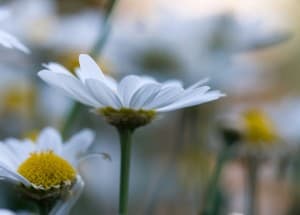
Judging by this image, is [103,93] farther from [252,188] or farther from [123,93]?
[252,188]

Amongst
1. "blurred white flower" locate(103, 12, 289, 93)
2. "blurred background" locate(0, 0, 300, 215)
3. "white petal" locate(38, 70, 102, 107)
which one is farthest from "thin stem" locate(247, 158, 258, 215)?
"white petal" locate(38, 70, 102, 107)

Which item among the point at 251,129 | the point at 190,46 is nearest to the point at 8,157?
the point at 251,129

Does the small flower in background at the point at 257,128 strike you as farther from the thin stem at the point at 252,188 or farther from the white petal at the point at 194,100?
the white petal at the point at 194,100

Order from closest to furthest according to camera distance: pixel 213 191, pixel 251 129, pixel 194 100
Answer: pixel 194 100 < pixel 213 191 < pixel 251 129

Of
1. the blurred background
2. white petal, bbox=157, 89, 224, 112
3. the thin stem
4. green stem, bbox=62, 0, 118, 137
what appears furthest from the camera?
the blurred background

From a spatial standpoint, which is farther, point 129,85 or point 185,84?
point 185,84

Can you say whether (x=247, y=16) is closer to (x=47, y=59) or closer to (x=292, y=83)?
(x=47, y=59)

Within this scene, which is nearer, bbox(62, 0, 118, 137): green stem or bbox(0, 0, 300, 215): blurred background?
bbox(62, 0, 118, 137): green stem

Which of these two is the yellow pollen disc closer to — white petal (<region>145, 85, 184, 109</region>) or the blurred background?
white petal (<region>145, 85, 184, 109</region>)

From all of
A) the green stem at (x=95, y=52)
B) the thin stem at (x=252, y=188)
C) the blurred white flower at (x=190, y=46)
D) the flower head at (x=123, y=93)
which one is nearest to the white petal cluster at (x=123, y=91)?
the flower head at (x=123, y=93)
